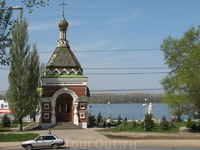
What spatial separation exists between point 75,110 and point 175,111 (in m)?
11.3

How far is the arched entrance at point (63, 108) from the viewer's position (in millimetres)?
35375

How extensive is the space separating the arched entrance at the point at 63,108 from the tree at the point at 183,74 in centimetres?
1101

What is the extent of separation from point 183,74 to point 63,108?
47.1 ft

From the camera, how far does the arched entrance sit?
116ft

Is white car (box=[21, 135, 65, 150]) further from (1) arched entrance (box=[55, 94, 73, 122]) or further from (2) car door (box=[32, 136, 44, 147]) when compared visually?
(1) arched entrance (box=[55, 94, 73, 122])

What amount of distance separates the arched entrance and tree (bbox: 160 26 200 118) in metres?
11.0

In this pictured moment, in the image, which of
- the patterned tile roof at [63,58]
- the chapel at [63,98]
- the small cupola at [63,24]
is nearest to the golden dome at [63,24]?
the small cupola at [63,24]

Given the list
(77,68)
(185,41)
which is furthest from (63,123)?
(185,41)

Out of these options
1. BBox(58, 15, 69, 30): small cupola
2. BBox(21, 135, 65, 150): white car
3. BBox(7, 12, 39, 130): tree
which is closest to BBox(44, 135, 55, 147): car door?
BBox(21, 135, 65, 150): white car

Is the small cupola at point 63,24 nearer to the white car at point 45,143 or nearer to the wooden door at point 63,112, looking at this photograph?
the wooden door at point 63,112

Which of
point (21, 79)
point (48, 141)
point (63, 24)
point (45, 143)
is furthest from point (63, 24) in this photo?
point (45, 143)

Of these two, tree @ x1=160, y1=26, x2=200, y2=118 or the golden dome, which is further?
the golden dome

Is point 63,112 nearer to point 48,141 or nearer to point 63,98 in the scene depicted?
point 63,98

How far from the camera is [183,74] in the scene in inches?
1190
